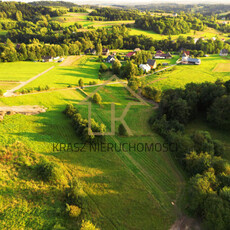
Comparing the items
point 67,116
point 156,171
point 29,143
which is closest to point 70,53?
point 67,116

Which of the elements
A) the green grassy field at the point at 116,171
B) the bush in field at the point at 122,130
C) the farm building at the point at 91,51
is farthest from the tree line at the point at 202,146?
the farm building at the point at 91,51

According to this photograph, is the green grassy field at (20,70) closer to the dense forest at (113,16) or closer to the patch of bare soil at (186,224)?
the patch of bare soil at (186,224)

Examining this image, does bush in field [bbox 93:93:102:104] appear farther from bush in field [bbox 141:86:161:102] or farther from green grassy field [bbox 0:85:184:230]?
bush in field [bbox 141:86:161:102]

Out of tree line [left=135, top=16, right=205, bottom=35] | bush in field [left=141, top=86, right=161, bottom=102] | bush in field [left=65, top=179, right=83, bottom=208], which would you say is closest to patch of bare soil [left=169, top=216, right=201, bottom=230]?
bush in field [left=65, top=179, right=83, bottom=208]

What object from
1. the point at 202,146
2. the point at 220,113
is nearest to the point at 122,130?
the point at 202,146

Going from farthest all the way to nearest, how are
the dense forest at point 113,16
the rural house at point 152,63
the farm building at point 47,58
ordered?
the dense forest at point 113,16 < the farm building at point 47,58 < the rural house at point 152,63

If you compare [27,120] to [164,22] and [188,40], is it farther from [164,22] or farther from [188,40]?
[164,22]
